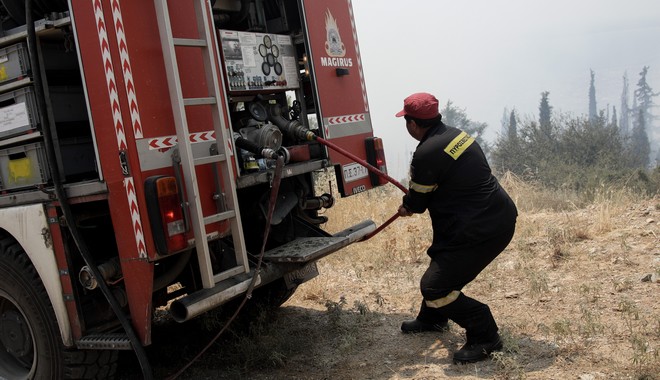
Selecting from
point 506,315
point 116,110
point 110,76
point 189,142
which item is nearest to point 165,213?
point 189,142

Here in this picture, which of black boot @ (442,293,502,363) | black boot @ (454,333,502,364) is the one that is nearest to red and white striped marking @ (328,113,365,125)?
black boot @ (442,293,502,363)

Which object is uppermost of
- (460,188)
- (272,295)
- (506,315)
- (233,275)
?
(460,188)

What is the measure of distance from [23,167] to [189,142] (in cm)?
128

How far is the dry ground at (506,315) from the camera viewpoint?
3967 millimetres

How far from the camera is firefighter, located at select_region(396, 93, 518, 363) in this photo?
13.3 ft

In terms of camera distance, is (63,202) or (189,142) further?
(63,202)

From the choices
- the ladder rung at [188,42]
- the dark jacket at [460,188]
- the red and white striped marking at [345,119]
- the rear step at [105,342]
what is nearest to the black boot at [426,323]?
the dark jacket at [460,188]

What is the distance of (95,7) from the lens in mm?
3340

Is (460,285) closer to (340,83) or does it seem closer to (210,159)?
(210,159)

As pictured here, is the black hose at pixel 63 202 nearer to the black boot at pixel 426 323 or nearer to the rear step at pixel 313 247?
the rear step at pixel 313 247

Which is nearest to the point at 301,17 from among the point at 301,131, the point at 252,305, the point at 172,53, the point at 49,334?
the point at 301,131

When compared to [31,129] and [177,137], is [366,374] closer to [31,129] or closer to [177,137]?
[177,137]

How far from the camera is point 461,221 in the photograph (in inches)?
159

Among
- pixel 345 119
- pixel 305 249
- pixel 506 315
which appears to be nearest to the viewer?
pixel 305 249
